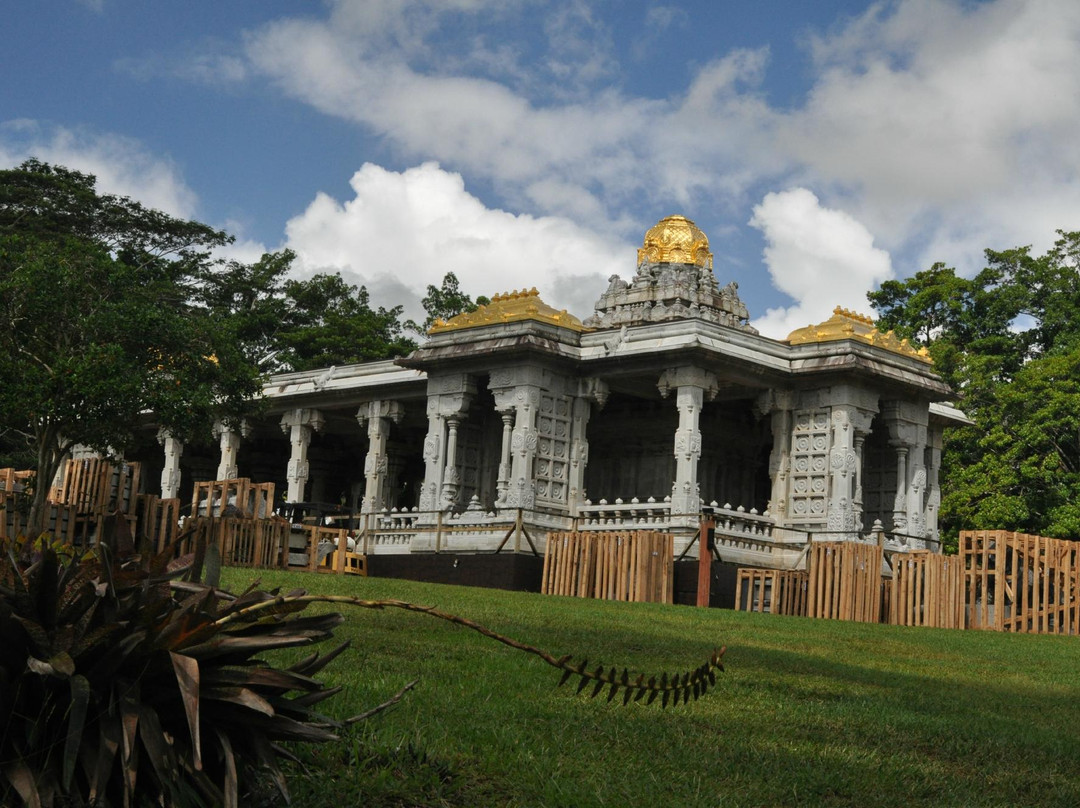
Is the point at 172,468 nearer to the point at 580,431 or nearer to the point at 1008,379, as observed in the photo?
the point at 580,431

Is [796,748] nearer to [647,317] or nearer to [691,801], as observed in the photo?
→ [691,801]

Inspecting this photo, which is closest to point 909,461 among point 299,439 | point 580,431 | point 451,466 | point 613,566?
point 580,431

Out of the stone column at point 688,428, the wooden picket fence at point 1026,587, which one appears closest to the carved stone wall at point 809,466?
the stone column at point 688,428

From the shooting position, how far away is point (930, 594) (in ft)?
72.3

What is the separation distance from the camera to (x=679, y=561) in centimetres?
2775

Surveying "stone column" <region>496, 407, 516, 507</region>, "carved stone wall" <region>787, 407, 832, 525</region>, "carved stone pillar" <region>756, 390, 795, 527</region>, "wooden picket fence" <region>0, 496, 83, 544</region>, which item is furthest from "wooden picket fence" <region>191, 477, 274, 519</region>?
"carved stone wall" <region>787, 407, 832, 525</region>

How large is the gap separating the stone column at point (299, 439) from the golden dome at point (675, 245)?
9.84m

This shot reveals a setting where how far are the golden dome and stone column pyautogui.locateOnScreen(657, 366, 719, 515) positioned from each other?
9128 millimetres

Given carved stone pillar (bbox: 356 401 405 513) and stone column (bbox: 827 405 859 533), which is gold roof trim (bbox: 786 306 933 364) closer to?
stone column (bbox: 827 405 859 533)

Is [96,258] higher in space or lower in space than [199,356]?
higher

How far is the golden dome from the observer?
4022 cm

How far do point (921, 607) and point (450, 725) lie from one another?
16.0 metres

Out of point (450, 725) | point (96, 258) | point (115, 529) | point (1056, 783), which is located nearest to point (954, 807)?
point (1056, 783)

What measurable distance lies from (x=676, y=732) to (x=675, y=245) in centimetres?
3325
